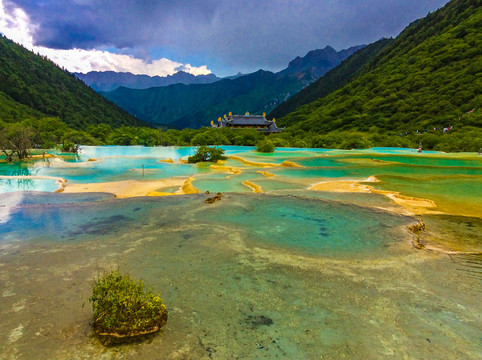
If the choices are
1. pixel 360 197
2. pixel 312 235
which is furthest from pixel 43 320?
pixel 360 197

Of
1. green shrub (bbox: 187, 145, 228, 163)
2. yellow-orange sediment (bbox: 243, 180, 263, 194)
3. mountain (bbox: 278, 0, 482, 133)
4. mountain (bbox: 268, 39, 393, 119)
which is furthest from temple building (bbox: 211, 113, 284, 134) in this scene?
mountain (bbox: 268, 39, 393, 119)

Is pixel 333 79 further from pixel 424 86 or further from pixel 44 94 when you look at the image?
pixel 44 94

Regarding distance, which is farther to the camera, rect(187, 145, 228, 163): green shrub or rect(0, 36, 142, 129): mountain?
rect(0, 36, 142, 129): mountain

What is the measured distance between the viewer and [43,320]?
129 inches

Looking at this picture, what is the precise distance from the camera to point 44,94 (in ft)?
281

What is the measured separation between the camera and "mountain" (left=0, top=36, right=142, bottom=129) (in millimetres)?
75250

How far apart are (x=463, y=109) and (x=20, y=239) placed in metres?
53.9

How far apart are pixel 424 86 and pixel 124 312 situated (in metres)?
66.9

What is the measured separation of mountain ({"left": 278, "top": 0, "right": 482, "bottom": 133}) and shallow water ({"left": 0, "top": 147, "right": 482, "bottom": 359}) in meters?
40.5

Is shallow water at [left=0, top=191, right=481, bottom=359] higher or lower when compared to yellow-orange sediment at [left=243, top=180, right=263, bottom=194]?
lower

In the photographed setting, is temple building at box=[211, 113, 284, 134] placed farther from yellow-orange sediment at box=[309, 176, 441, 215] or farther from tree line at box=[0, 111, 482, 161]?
yellow-orange sediment at box=[309, 176, 441, 215]

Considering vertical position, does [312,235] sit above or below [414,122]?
below

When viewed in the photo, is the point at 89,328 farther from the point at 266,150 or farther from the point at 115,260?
the point at 266,150

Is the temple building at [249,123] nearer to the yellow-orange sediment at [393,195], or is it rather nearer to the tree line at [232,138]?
the tree line at [232,138]
